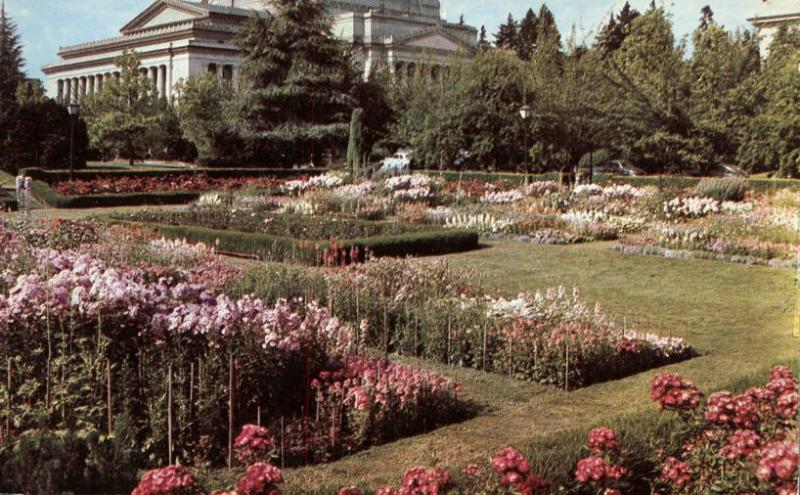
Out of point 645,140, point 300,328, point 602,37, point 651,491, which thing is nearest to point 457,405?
point 300,328

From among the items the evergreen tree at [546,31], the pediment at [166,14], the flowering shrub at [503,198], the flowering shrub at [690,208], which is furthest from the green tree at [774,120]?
the pediment at [166,14]

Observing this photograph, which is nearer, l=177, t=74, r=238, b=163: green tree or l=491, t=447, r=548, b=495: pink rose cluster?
l=491, t=447, r=548, b=495: pink rose cluster

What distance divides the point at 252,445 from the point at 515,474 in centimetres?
163

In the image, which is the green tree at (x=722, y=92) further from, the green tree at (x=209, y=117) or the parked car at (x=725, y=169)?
the green tree at (x=209, y=117)

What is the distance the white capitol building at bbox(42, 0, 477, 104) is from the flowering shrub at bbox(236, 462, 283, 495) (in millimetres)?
56418

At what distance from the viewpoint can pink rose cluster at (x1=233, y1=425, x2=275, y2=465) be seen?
5137 mm

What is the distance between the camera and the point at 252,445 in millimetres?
5160

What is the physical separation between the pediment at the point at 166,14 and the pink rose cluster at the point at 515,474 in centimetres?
5966

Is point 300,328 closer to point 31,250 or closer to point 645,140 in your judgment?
point 31,250

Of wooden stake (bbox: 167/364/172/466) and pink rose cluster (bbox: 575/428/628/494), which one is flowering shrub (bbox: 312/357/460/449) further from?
pink rose cluster (bbox: 575/428/628/494)

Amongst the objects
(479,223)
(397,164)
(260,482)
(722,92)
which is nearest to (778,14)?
(722,92)

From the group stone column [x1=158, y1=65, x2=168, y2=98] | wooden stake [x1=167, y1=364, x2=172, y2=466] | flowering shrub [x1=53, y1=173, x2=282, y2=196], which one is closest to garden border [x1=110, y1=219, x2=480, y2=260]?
wooden stake [x1=167, y1=364, x2=172, y2=466]

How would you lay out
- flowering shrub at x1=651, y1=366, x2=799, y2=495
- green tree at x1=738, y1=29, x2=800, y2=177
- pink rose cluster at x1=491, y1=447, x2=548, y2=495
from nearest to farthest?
pink rose cluster at x1=491, y1=447, x2=548, y2=495 → flowering shrub at x1=651, y1=366, x2=799, y2=495 → green tree at x1=738, y1=29, x2=800, y2=177

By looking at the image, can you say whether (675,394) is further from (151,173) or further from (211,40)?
(211,40)
